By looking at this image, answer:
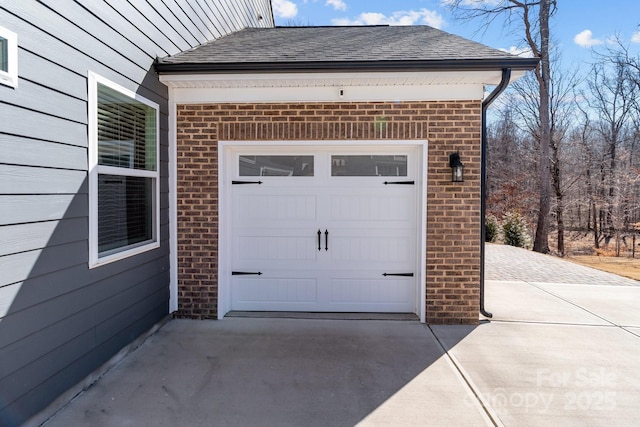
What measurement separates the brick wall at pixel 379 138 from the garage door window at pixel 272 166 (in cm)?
32

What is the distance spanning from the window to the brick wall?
1.57ft

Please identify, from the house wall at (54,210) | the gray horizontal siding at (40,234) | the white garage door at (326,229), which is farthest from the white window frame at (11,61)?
the white garage door at (326,229)

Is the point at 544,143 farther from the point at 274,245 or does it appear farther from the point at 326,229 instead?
the point at 274,245

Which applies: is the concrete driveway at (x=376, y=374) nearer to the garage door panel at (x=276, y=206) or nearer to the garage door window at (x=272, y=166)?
the garage door panel at (x=276, y=206)

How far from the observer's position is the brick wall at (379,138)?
444cm

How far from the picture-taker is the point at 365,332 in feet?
13.8

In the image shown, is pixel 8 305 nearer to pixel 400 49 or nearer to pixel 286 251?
pixel 286 251

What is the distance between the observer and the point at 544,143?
1552cm

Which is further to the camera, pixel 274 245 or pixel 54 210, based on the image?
pixel 274 245

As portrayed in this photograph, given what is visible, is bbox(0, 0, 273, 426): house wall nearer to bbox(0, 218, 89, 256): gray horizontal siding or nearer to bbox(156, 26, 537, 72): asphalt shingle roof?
→ bbox(0, 218, 89, 256): gray horizontal siding

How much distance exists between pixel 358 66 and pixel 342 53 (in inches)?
20.5

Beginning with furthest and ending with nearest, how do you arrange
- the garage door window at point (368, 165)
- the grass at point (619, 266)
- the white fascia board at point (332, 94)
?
the grass at point (619, 266) → the garage door window at point (368, 165) → the white fascia board at point (332, 94)

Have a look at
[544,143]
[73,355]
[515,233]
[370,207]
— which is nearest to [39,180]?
[73,355]

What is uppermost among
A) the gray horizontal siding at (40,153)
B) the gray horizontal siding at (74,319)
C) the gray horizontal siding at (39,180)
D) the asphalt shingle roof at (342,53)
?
the asphalt shingle roof at (342,53)
